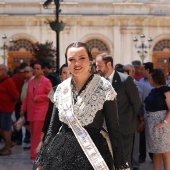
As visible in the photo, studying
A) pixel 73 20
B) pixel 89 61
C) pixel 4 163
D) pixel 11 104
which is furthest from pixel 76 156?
pixel 73 20

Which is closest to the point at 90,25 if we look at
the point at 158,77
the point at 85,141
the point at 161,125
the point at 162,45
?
the point at 162,45

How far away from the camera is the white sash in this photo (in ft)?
12.4

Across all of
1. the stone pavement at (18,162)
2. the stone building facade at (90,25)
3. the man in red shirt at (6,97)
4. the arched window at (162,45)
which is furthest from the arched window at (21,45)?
the man in red shirt at (6,97)

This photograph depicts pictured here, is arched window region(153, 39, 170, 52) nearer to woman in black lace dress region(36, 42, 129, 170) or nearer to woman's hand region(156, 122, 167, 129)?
woman's hand region(156, 122, 167, 129)

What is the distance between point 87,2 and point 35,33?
4.14 metres

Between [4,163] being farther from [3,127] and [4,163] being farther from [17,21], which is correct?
[17,21]

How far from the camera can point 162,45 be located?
34312mm

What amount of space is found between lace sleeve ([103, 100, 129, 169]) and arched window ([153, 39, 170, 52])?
30.7m

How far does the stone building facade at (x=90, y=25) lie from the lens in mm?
33094

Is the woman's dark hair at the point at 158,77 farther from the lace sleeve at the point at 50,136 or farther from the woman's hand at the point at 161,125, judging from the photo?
the lace sleeve at the point at 50,136

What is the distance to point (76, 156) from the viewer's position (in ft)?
12.5

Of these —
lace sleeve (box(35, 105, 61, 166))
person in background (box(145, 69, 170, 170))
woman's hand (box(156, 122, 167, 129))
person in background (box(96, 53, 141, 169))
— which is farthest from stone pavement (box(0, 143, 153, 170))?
lace sleeve (box(35, 105, 61, 166))

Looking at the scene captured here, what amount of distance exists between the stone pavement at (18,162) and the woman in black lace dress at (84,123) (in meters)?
4.95

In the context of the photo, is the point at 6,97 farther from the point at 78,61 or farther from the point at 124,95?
the point at 78,61
